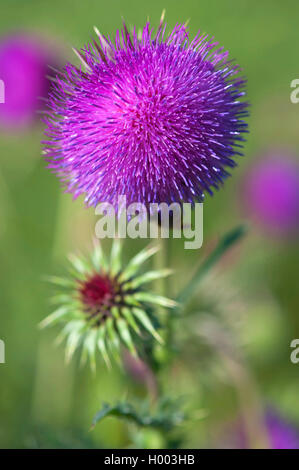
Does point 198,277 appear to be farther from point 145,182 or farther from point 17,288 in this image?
point 17,288

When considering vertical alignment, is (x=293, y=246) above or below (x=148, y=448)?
above

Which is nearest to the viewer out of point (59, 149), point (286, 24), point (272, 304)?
point (59, 149)

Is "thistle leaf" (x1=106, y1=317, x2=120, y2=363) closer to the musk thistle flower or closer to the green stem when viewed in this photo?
the musk thistle flower

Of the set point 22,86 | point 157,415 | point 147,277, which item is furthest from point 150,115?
point 22,86

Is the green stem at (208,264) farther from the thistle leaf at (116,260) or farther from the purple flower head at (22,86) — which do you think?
the purple flower head at (22,86)

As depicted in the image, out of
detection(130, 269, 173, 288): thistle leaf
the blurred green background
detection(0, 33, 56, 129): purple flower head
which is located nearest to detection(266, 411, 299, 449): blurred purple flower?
the blurred green background

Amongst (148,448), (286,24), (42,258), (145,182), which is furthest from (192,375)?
(286,24)
